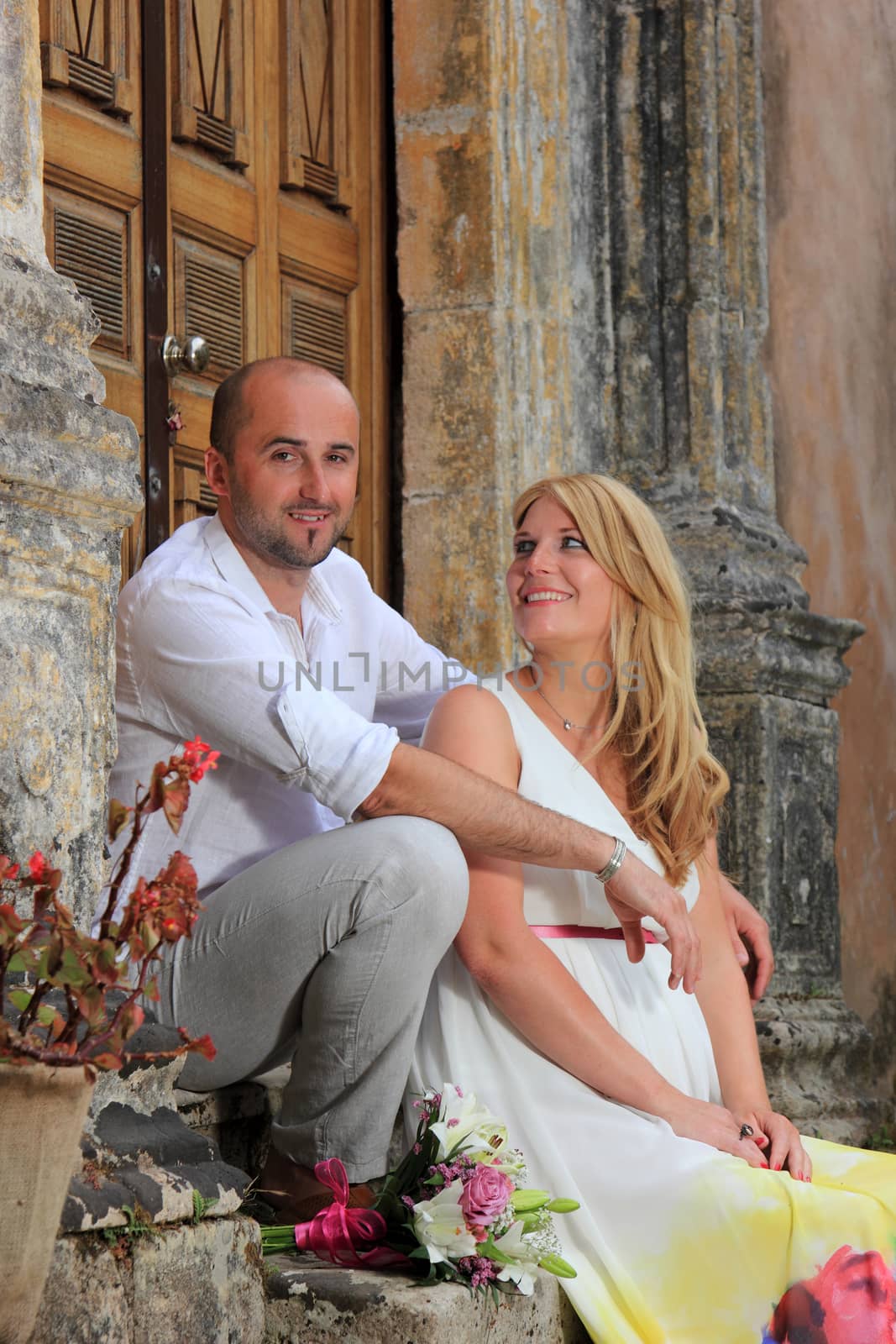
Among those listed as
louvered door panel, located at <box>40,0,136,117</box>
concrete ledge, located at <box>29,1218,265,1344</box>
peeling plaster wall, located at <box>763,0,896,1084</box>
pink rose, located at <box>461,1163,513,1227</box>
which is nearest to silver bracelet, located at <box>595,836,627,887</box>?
pink rose, located at <box>461,1163,513,1227</box>

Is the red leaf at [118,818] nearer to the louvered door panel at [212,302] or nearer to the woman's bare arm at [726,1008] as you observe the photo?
the woman's bare arm at [726,1008]

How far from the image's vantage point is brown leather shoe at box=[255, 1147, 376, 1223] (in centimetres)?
237

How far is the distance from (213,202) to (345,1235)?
2.47m

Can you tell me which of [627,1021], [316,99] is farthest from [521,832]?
[316,99]

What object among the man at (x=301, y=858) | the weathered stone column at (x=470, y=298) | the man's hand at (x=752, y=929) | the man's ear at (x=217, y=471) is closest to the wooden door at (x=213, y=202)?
the weathered stone column at (x=470, y=298)

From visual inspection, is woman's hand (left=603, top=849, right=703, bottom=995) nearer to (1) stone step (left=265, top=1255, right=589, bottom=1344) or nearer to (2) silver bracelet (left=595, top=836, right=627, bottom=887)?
(2) silver bracelet (left=595, top=836, right=627, bottom=887)

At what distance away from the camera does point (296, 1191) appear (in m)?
2.41

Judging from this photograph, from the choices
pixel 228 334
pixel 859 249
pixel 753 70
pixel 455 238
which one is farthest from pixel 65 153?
pixel 859 249

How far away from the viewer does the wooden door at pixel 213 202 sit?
11.4 feet

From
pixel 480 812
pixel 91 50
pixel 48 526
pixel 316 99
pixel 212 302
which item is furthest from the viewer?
pixel 316 99

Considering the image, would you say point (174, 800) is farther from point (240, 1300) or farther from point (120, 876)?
point (240, 1300)

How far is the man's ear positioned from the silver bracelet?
3.19 feet

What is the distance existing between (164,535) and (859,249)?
277cm

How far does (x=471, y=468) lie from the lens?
4.23 m
